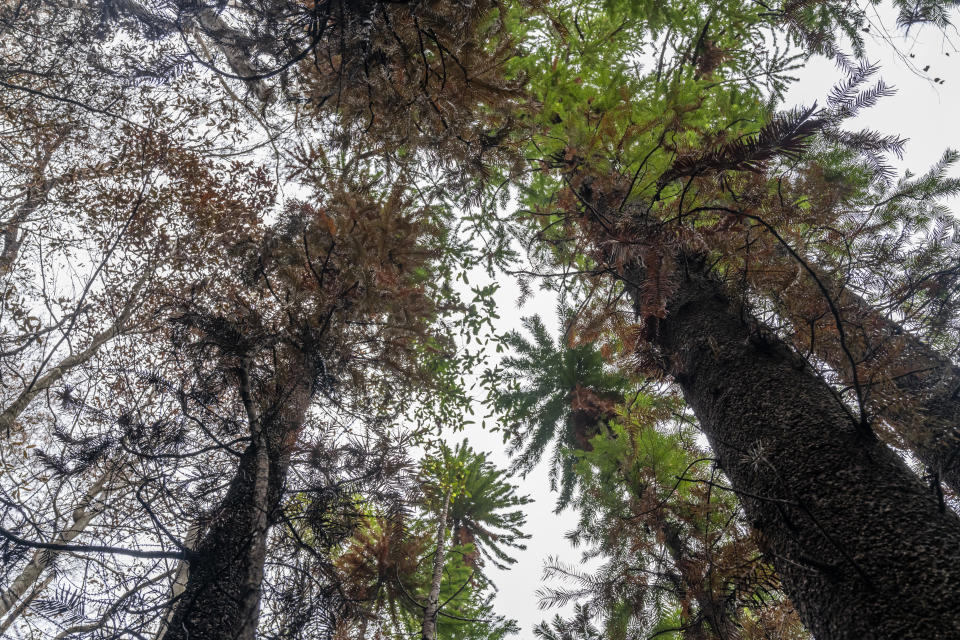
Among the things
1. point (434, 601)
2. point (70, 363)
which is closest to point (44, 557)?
point (434, 601)

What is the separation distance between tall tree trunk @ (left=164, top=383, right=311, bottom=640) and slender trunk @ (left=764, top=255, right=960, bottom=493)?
3245mm

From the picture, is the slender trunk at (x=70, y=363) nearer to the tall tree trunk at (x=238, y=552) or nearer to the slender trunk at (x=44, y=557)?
the slender trunk at (x=44, y=557)

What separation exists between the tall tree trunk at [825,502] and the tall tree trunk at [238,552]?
8.65 ft

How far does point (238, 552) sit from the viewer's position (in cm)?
258

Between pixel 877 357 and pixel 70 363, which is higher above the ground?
pixel 70 363

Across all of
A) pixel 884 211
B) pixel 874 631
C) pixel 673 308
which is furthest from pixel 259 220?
pixel 884 211

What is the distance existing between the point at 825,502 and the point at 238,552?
9.69ft

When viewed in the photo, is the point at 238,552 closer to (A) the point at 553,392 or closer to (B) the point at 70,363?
(B) the point at 70,363

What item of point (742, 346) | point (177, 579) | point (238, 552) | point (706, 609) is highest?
point (177, 579)

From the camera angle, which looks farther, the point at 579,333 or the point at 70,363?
the point at 70,363

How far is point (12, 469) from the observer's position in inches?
213

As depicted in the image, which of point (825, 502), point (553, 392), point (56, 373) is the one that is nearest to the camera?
point (825, 502)

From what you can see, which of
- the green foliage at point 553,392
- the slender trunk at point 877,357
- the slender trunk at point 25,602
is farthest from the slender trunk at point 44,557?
the green foliage at point 553,392

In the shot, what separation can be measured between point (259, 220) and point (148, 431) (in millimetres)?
3623
